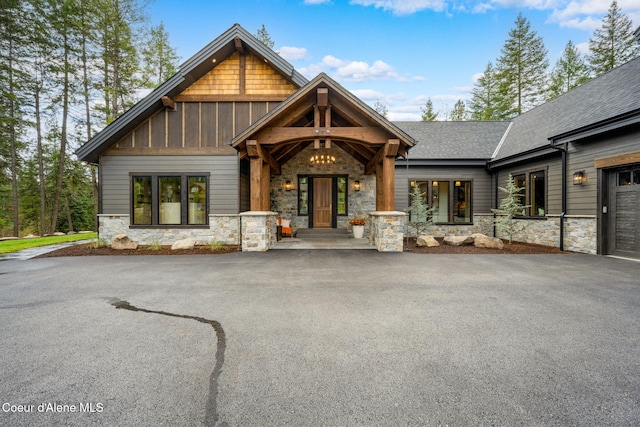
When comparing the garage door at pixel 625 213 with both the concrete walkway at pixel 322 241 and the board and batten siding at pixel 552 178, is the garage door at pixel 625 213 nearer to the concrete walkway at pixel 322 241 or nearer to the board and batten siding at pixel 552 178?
the board and batten siding at pixel 552 178

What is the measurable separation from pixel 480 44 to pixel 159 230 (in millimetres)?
23950

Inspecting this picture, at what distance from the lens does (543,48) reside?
736 inches

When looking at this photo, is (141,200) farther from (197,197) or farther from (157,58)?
(157,58)

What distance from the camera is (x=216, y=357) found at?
239 centimetres

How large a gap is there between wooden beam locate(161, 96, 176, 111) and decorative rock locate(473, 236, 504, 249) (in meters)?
11.2

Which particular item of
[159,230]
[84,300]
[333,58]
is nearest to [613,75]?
[84,300]

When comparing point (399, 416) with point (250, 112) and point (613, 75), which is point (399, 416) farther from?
point (613, 75)

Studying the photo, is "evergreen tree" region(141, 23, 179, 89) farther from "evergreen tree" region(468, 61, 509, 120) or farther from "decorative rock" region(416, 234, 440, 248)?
"evergreen tree" region(468, 61, 509, 120)

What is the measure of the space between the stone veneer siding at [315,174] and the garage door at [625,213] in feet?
23.5

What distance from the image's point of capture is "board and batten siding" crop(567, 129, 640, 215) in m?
6.73

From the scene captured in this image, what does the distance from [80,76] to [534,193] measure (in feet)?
73.6

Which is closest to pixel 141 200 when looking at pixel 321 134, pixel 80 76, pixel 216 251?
pixel 216 251

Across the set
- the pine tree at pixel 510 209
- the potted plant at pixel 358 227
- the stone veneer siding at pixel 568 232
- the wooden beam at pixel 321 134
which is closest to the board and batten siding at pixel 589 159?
the stone veneer siding at pixel 568 232

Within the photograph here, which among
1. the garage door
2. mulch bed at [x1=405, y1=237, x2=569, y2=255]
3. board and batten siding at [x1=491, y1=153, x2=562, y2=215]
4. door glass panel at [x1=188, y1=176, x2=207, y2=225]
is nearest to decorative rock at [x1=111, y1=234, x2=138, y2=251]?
door glass panel at [x1=188, y1=176, x2=207, y2=225]
